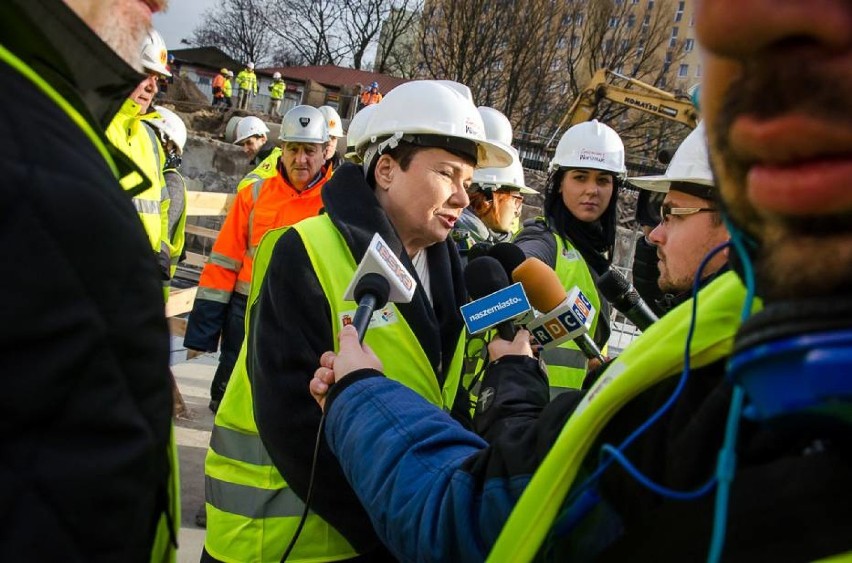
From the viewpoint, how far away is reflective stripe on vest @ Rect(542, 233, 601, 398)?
3611 mm

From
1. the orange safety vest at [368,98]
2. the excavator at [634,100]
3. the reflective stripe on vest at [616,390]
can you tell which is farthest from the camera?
the orange safety vest at [368,98]

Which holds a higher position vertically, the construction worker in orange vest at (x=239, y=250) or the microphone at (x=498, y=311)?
the microphone at (x=498, y=311)

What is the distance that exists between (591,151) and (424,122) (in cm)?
231

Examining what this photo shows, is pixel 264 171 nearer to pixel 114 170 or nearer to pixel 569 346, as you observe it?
pixel 569 346

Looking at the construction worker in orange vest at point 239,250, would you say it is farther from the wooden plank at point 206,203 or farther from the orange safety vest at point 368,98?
the orange safety vest at point 368,98

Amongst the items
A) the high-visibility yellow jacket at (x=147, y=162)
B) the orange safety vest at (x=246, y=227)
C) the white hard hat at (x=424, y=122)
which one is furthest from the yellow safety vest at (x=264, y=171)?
the white hard hat at (x=424, y=122)

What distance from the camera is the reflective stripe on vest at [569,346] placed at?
3.61m

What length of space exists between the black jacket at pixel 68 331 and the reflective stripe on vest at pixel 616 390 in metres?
0.51

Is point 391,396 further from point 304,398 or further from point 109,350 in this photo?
point 109,350

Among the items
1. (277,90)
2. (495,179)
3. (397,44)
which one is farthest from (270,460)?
(397,44)

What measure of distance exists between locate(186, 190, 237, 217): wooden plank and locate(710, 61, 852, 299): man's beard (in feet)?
20.5

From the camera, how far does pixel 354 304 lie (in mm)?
1979

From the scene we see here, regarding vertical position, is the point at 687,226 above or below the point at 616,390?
above

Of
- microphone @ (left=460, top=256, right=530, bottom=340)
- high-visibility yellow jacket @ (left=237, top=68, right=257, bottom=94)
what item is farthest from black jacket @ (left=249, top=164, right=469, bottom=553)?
high-visibility yellow jacket @ (left=237, top=68, right=257, bottom=94)
